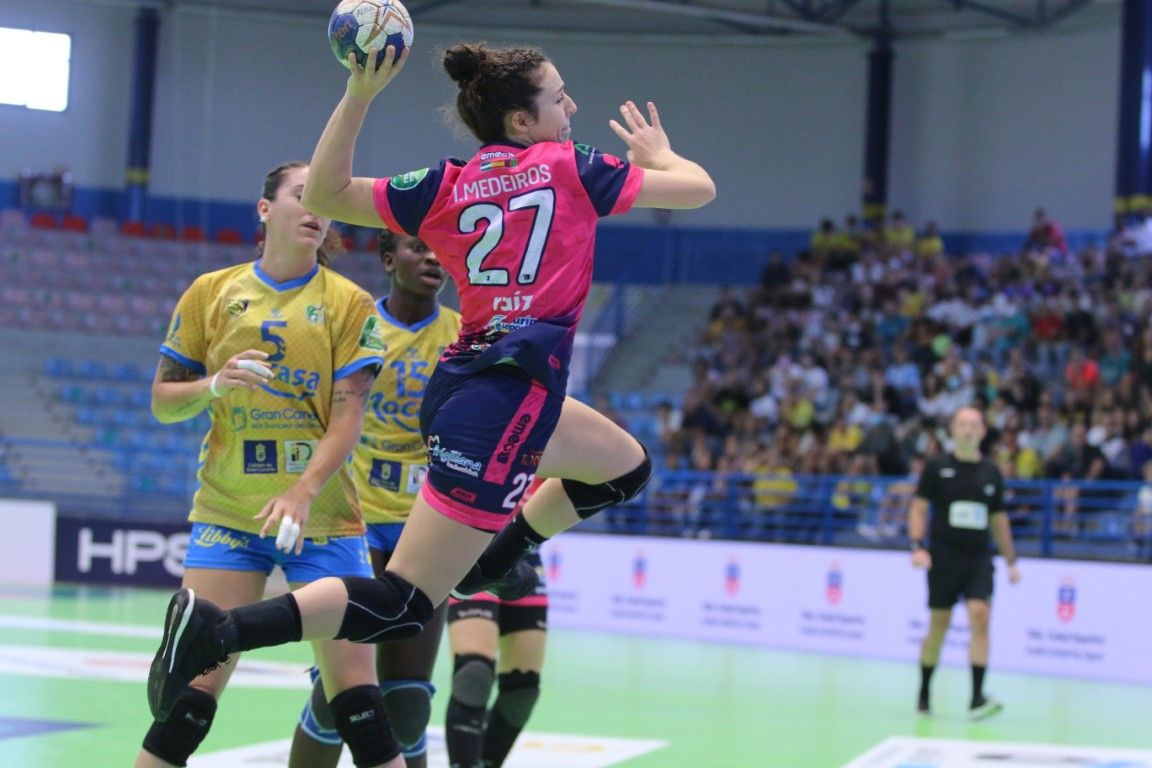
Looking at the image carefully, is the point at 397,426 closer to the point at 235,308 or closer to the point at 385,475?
the point at 385,475

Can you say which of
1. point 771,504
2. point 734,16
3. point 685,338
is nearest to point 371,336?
point 771,504

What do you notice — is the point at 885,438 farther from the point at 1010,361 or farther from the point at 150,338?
the point at 150,338

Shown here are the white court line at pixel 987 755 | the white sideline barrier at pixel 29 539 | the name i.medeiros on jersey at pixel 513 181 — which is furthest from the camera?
the white sideline barrier at pixel 29 539

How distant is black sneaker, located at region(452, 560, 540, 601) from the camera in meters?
4.81

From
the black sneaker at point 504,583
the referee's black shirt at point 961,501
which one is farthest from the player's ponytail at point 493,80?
the referee's black shirt at point 961,501

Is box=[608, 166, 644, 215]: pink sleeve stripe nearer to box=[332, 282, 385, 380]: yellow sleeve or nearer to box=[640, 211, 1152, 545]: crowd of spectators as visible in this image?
box=[332, 282, 385, 380]: yellow sleeve

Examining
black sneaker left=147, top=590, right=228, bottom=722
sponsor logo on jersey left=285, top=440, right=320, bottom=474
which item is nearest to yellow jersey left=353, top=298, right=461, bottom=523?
sponsor logo on jersey left=285, top=440, right=320, bottom=474

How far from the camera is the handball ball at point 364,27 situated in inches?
161

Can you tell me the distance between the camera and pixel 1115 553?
14695mm

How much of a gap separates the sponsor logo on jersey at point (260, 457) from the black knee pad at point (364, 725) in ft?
2.39

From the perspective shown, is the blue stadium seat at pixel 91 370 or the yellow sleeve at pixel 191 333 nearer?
→ the yellow sleeve at pixel 191 333

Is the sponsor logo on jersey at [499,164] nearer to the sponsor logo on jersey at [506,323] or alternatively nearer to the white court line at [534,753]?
the sponsor logo on jersey at [506,323]

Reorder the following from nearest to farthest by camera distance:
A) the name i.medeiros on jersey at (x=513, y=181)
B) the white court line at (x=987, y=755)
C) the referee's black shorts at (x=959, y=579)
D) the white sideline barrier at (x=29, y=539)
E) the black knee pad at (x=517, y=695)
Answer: the name i.medeiros on jersey at (x=513, y=181), the black knee pad at (x=517, y=695), the white court line at (x=987, y=755), the referee's black shorts at (x=959, y=579), the white sideline barrier at (x=29, y=539)

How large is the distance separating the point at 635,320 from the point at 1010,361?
7232 millimetres
